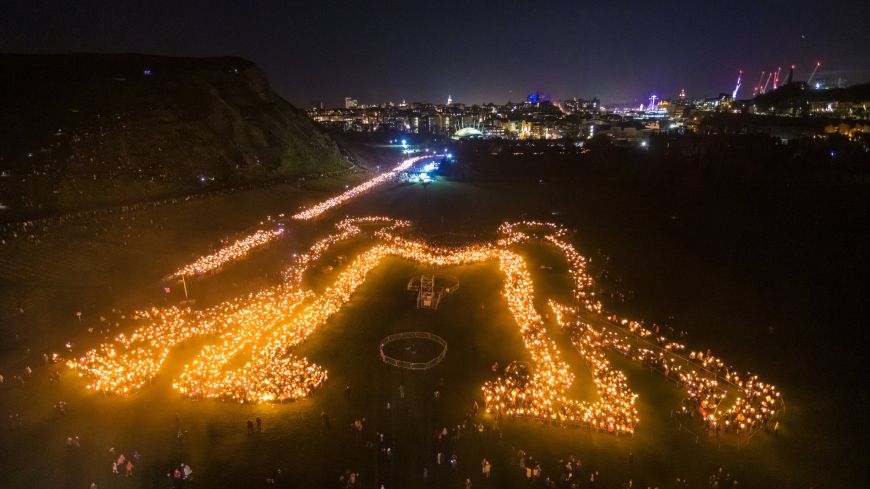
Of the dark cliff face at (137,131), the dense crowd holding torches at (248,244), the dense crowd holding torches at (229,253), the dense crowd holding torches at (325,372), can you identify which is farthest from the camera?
the dark cliff face at (137,131)

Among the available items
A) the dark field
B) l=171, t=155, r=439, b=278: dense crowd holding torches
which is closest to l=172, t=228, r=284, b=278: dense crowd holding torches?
l=171, t=155, r=439, b=278: dense crowd holding torches

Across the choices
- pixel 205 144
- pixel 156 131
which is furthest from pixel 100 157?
pixel 205 144

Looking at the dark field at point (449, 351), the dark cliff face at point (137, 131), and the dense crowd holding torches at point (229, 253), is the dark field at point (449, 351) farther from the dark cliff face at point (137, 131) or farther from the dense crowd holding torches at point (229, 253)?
the dark cliff face at point (137, 131)

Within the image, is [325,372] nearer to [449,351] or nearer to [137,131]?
[449,351]

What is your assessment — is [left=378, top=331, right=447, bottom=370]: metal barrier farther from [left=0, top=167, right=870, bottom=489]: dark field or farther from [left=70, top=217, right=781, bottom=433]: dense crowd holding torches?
[left=70, top=217, right=781, bottom=433]: dense crowd holding torches

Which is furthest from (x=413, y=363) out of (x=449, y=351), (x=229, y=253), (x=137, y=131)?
(x=137, y=131)

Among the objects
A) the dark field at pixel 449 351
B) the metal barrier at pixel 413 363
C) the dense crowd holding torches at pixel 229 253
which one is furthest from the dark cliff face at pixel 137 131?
the metal barrier at pixel 413 363
